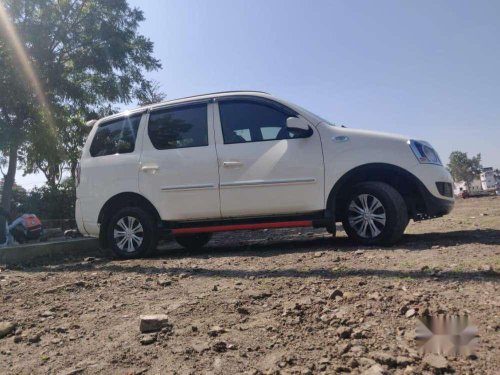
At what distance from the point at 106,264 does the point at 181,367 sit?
3.65 metres

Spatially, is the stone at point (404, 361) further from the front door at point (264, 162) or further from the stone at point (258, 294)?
the front door at point (264, 162)

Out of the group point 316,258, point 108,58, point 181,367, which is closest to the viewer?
point 181,367

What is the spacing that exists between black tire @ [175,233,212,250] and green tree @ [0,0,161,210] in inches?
406

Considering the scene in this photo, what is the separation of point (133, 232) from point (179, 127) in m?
1.54

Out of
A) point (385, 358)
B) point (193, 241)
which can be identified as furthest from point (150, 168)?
point (385, 358)

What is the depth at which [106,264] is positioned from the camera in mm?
5711

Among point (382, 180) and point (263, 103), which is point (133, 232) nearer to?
point (263, 103)

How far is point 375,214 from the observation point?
5.12 meters

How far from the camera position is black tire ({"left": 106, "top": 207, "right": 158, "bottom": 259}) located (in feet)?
19.4

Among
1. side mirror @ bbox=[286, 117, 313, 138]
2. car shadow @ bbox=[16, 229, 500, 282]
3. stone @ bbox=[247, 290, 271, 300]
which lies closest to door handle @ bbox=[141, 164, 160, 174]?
car shadow @ bbox=[16, 229, 500, 282]

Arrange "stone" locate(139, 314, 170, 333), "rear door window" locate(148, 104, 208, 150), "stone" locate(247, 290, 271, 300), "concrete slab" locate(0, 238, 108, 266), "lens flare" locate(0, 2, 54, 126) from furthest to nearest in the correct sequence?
"lens flare" locate(0, 2, 54, 126)
"concrete slab" locate(0, 238, 108, 266)
"rear door window" locate(148, 104, 208, 150)
"stone" locate(247, 290, 271, 300)
"stone" locate(139, 314, 170, 333)

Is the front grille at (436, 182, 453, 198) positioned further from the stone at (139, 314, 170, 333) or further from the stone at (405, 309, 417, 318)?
the stone at (139, 314, 170, 333)

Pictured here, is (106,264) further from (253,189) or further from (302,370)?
(302,370)

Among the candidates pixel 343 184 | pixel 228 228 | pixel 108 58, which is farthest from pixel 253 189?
pixel 108 58
